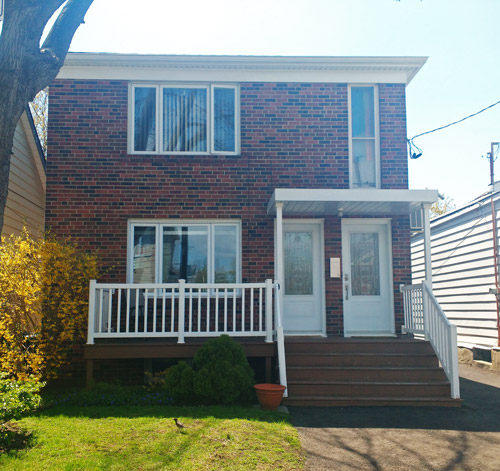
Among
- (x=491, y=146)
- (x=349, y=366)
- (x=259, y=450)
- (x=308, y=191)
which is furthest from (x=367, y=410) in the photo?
(x=491, y=146)

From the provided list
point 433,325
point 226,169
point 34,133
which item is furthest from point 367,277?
point 34,133

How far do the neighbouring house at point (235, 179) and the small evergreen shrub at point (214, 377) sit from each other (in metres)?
1.85

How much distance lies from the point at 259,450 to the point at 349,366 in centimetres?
337

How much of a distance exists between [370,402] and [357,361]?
88cm

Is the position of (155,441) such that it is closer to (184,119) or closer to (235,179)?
(235,179)

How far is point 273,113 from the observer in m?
10.5

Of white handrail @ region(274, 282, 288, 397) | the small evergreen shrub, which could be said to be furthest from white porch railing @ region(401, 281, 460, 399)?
the small evergreen shrub

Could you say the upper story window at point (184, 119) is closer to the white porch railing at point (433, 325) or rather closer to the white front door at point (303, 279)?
the white front door at point (303, 279)

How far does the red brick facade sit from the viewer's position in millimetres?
10156

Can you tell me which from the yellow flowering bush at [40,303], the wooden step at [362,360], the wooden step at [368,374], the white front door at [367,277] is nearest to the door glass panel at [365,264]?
the white front door at [367,277]

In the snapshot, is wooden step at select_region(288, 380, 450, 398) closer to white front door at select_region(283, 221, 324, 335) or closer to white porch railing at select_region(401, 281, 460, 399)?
white porch railing at select_region(401, 281, 460, 399)

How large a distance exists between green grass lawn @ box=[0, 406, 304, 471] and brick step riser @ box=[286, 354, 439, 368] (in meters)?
1.70

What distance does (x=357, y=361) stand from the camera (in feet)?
28.5

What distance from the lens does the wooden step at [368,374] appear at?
8359 millimetres
